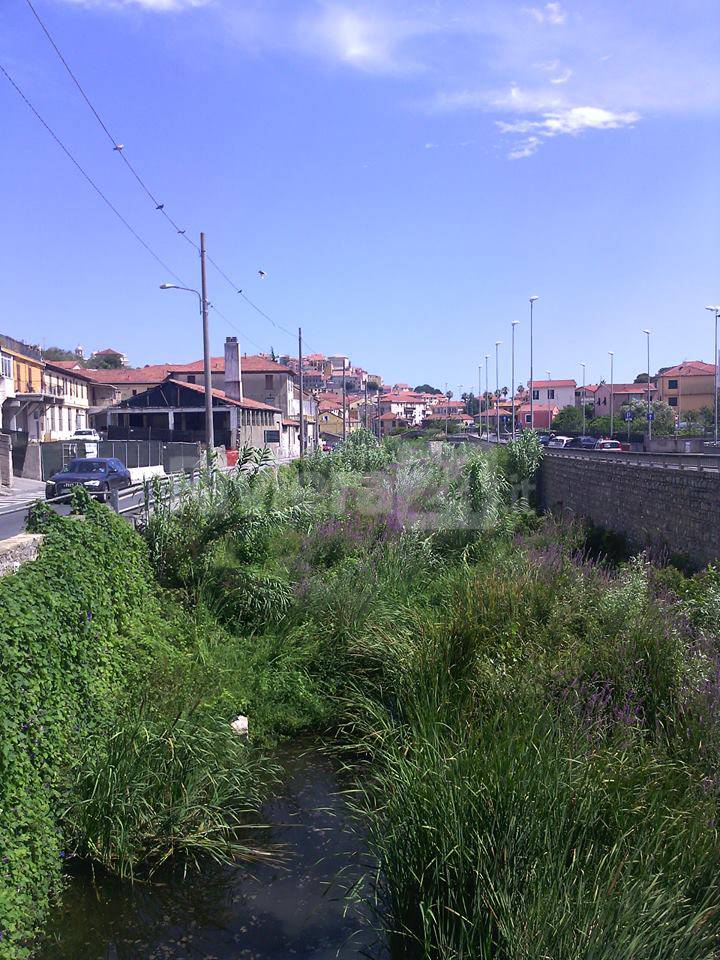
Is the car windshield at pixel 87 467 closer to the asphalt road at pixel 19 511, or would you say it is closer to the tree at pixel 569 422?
the asphalt road at pixel 19 511

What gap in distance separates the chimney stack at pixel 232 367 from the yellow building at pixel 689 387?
58118 mm

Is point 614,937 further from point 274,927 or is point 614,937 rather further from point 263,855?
point 263,855

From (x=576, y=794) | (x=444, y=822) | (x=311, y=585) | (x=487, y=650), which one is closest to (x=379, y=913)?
(x=444, y=822)

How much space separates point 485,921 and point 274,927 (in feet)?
7.96

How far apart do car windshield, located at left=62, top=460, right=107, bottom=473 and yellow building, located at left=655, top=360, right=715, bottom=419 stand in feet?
313

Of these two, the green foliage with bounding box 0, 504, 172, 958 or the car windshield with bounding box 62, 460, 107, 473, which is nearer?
the green foliage with bounding box 0, 504, 172, 958

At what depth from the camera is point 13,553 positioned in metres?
9.37

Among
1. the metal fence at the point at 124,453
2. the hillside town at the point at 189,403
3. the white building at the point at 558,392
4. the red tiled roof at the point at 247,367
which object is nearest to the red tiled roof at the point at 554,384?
the white building at the point at 558,392

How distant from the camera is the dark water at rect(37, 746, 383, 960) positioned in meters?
6.27

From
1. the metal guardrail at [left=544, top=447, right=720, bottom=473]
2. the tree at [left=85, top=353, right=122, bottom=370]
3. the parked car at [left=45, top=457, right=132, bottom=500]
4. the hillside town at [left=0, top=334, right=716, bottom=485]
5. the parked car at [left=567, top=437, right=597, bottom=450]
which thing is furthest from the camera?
the tree at [left=85, top=353, right=122, bottom=370]

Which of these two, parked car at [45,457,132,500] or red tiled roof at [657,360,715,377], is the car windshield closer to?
parked car at [45,457,132,500]

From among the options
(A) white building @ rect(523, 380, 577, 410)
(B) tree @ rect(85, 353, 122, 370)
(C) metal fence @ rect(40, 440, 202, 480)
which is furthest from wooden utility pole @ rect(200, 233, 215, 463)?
(A) white building @ rect(523, 380, 577, 410)

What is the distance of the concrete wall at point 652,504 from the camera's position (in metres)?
16.4

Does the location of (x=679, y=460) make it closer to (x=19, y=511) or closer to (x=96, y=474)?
(x=96, y=474)
